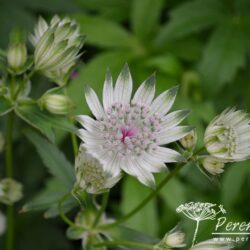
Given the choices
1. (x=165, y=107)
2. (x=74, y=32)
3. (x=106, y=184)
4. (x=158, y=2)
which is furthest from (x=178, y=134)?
(x=158, y=2)

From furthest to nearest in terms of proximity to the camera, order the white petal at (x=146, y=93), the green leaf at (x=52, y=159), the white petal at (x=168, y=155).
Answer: the green leaf at (x=52, y=159)
the white petal at (x=146, y=93)
the white petal at (x=168, y=155)

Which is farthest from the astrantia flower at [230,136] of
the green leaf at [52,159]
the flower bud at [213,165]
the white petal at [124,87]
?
the green leaf at [52,159]

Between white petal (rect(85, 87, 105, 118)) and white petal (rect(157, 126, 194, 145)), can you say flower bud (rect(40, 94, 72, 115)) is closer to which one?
white petal (rect(85, 87, 105, 118))

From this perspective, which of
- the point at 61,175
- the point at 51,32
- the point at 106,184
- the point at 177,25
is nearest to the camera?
the point at 106,184

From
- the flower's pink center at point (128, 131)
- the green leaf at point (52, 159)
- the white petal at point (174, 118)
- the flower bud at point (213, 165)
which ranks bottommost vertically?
the green leaf at point (52, 159)

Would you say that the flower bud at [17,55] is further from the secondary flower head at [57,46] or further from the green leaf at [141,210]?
the green leaf at [141,210]

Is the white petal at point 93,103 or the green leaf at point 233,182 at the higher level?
the white petal at point 93,103

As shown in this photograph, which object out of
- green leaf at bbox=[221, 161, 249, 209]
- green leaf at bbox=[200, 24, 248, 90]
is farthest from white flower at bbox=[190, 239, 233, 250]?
green leaf at bbox=[200, 24, 248, 90]

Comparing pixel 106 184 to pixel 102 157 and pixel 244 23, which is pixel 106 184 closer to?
pixel 102 157
